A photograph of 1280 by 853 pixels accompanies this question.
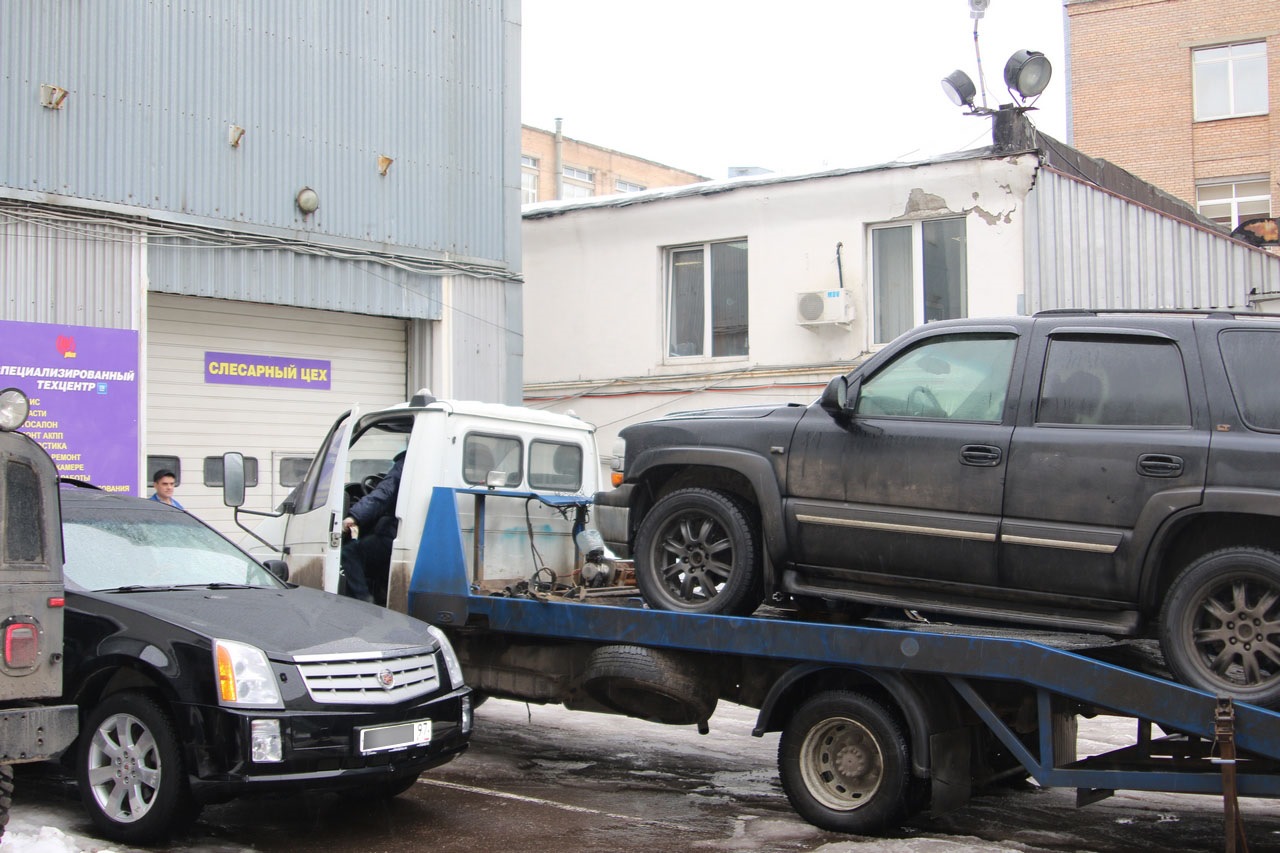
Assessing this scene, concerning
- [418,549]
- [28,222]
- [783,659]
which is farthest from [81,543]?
[28,222]

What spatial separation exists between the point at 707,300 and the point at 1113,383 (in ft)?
33.8

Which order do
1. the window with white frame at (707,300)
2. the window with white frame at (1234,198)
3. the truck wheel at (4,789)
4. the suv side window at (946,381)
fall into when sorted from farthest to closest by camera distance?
the window with white frame at (1234,198) → the window with white frame at (707,300) → the suv side window at (946,381) → the truck wheel at (4,789)

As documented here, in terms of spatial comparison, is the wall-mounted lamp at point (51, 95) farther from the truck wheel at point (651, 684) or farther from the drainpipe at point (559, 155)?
the drainpipe at point (559, 155)

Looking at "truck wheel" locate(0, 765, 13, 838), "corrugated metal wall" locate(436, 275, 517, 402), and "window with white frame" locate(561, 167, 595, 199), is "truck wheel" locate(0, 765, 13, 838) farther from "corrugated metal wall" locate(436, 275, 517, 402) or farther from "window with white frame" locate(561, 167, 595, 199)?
"window with white frame" locate(561, 167, 595, 199)

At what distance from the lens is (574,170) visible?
5150 centimetres

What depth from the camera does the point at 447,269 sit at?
46.3 feet

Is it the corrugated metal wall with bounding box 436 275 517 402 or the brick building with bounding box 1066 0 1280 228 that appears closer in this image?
the corrugated metal wall with bounding box 436 275 517 402

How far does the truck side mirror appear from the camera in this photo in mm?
8344

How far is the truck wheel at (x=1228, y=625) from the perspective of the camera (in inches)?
206

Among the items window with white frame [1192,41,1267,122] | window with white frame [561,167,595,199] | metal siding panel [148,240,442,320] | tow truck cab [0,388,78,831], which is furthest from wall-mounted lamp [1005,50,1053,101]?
window with white frame [561,167,595,199]

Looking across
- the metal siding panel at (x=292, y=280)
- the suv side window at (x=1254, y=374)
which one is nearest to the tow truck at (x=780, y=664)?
the suv side window at (x=1254, y=374)

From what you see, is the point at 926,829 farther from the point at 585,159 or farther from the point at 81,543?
the point at 585,159

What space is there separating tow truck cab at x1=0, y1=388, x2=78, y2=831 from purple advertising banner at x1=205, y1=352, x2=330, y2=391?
761 cm

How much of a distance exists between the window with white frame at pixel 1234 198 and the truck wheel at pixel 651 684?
105 feet
